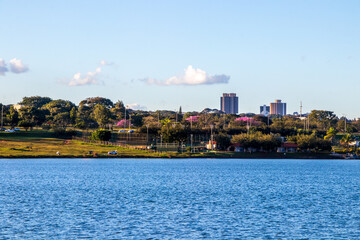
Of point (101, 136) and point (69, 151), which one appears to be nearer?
point (69, 151)

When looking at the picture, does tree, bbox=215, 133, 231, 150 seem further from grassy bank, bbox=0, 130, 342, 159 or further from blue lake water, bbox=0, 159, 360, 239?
blue lake water, bbox=0, 159, 360, 239

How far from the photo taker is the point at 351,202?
7125 cm

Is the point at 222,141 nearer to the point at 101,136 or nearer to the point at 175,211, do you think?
the point at 101,136

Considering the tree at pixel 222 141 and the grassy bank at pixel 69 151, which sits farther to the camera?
the tree at pixel 222 141

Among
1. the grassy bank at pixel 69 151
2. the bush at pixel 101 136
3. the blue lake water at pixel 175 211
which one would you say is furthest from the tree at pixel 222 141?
the blue lake water at pixel 175 211

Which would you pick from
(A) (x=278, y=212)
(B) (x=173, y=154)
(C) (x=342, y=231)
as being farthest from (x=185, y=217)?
(B) (x=173, y=154)

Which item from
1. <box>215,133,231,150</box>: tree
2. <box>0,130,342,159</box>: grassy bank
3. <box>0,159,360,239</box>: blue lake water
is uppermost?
<box>215,133,231,150</box>: tree

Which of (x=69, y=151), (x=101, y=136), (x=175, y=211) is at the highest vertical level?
(x=101, y=136)

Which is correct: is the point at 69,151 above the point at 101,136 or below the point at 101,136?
below

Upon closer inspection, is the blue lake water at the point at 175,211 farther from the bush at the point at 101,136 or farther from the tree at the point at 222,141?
the tree at the point at 222,141

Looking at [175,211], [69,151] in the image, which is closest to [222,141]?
[69,151]

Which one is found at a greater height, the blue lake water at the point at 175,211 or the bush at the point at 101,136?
the bush at the point at 101,136

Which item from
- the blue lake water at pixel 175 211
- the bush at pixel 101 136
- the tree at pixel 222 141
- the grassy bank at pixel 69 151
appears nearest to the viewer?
the blue lake water at pixel 175 211

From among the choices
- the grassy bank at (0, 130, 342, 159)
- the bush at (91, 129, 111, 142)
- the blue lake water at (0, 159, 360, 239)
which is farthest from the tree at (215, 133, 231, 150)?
the blue lake water at (0, 159, 360, 239)
